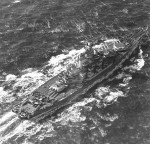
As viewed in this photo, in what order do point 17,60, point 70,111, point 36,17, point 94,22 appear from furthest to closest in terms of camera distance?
point 36,17 < point 94,22 < point 17,60 < point 70,111

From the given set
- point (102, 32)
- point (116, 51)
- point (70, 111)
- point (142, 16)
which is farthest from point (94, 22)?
point (70, 111)

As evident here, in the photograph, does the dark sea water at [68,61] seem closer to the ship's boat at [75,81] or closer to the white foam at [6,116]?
the white foam at [6,116]

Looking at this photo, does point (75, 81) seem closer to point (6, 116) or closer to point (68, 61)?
point (68, 61)

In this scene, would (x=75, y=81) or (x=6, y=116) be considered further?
(x=75, y=81)

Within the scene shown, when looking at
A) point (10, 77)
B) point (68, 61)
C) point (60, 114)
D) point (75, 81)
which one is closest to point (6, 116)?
point (60, 114)

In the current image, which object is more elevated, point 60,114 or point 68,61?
point 68,61

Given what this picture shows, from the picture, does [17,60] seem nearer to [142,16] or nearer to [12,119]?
[12,119]

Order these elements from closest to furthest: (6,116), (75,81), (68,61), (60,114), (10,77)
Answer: (6,116)
(60,114)
(75,81)
(10,77)
(68,61)
